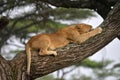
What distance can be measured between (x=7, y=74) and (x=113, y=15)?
157 centimetres

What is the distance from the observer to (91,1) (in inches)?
295

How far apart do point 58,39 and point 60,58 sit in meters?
0.30

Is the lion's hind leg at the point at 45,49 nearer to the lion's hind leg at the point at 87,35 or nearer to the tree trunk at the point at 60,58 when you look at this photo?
the tree trunk at the point at 60,58

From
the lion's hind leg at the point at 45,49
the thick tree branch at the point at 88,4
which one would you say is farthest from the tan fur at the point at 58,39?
the thick tree branch at the point at 88,4

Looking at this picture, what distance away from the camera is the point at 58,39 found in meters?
6.14

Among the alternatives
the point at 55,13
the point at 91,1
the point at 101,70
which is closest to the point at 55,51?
the point at 91,1

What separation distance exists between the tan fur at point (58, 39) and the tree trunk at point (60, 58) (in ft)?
0.21

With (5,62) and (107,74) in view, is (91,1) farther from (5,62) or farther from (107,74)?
(107,74)

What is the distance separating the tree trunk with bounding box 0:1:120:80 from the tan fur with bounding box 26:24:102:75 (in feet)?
0.21

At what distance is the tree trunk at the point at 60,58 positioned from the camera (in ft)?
19.1

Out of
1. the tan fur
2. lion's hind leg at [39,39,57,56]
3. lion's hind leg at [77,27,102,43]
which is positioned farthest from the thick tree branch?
lion's hind leg at [39,39,57,56]

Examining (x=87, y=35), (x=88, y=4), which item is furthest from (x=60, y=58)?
(x=88, y=4)

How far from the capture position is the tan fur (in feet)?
19.4

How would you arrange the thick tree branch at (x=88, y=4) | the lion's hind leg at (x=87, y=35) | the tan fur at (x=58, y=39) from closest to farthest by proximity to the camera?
the tan fur at (x=58, y=39) → the lion's hind leg at (x=87, y=35) → the thick tree branch at (x=88, y=4)
